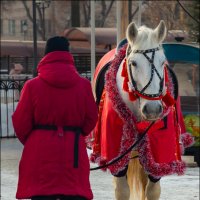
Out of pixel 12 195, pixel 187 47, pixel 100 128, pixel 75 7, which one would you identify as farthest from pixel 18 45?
pixel 100 128

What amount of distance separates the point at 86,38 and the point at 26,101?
28.7 metres

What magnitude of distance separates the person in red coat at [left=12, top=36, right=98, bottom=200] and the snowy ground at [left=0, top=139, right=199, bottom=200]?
161 inches

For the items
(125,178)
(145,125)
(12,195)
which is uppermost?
(145,125)

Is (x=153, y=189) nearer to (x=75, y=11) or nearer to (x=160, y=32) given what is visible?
(x=160, y=32)

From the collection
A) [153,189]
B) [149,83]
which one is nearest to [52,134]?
[149,83]

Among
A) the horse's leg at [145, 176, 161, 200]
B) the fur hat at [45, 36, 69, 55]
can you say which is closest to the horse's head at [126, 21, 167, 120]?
the horse's leg at [145, 176, 161, 200]

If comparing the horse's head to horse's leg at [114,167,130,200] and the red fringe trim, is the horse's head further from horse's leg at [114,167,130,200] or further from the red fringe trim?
horse's leg at [114,167,130,200]

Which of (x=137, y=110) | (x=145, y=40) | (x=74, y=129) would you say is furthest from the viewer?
(x=137, y=110)

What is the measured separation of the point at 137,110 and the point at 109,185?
429 centimetres

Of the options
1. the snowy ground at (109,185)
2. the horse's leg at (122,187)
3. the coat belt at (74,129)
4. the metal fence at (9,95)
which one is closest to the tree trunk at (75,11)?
the metal fence at (9,95)

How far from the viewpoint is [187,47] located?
16531 mm

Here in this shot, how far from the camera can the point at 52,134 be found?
6121mm

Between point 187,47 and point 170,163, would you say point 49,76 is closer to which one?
point 170,163

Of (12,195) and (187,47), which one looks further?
(187,47)
